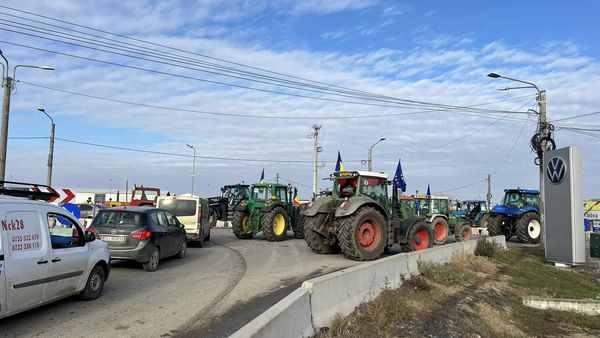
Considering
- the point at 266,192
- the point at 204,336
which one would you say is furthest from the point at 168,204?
the point at 204,336

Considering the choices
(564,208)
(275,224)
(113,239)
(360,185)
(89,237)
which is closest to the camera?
(89,237)

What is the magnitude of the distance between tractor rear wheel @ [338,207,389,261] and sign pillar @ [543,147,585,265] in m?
6.68

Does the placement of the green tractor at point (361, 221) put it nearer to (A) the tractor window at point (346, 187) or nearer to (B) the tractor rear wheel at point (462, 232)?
(A) the tractor window at point (346, 187)

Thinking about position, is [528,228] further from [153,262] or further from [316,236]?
[153,262]

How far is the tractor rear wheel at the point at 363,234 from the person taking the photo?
13797 millimetres

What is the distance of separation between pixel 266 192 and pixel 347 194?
6.62 meters

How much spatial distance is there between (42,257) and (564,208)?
1610cm

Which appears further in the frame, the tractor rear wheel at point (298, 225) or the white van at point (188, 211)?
the tractor rear wheel at point (298, 225)

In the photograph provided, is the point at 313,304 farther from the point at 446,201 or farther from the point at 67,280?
the point at 446,201

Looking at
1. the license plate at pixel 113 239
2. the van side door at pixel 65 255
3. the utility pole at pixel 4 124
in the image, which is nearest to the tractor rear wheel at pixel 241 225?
the utility pole at pixel 4 124


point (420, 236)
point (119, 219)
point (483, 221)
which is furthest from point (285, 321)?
point (483, 221)

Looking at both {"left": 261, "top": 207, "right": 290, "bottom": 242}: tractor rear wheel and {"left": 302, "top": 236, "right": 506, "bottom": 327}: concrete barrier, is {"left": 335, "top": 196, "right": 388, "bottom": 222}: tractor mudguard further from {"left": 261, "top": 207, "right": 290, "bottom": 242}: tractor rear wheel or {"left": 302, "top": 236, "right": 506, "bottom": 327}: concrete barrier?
{"left": 261, "top": 207, "right": 290, "bottom": 242}: tractor rear wheel

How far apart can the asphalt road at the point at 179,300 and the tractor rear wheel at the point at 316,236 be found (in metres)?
0.91

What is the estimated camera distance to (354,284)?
8.12 meters
